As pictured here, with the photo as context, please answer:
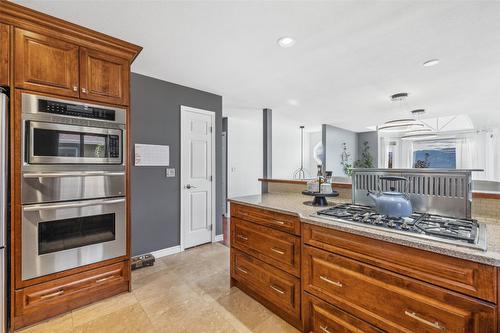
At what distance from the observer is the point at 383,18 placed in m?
1.77

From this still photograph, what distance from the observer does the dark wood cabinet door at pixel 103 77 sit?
1.97 meters

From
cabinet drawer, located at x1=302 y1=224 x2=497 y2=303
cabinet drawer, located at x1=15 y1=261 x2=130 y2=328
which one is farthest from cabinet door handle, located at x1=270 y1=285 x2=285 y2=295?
cabinet drawer, located at x1=15 y1=261 x2=130 y2=328

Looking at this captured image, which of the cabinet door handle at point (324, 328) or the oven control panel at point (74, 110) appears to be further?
the oven control panel at point (74, 110)

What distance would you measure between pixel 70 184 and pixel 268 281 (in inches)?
70.5

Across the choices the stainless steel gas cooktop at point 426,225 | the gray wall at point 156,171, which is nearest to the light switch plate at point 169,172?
the gray wall at point 156,171

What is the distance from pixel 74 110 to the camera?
1905mm

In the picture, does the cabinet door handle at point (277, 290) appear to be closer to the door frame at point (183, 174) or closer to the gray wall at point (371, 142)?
the door frame at point (183, 174)

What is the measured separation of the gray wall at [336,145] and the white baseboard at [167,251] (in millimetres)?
4853

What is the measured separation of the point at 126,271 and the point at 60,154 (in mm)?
1186

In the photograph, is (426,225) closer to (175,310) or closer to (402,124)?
(175,310)

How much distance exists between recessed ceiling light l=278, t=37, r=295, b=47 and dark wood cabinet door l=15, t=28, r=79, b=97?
1749mm

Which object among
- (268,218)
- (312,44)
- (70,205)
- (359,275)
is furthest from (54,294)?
(312,44)

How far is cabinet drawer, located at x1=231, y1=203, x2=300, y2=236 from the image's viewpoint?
170 cm

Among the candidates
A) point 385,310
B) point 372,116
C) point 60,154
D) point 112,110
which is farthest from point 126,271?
point 372,116
